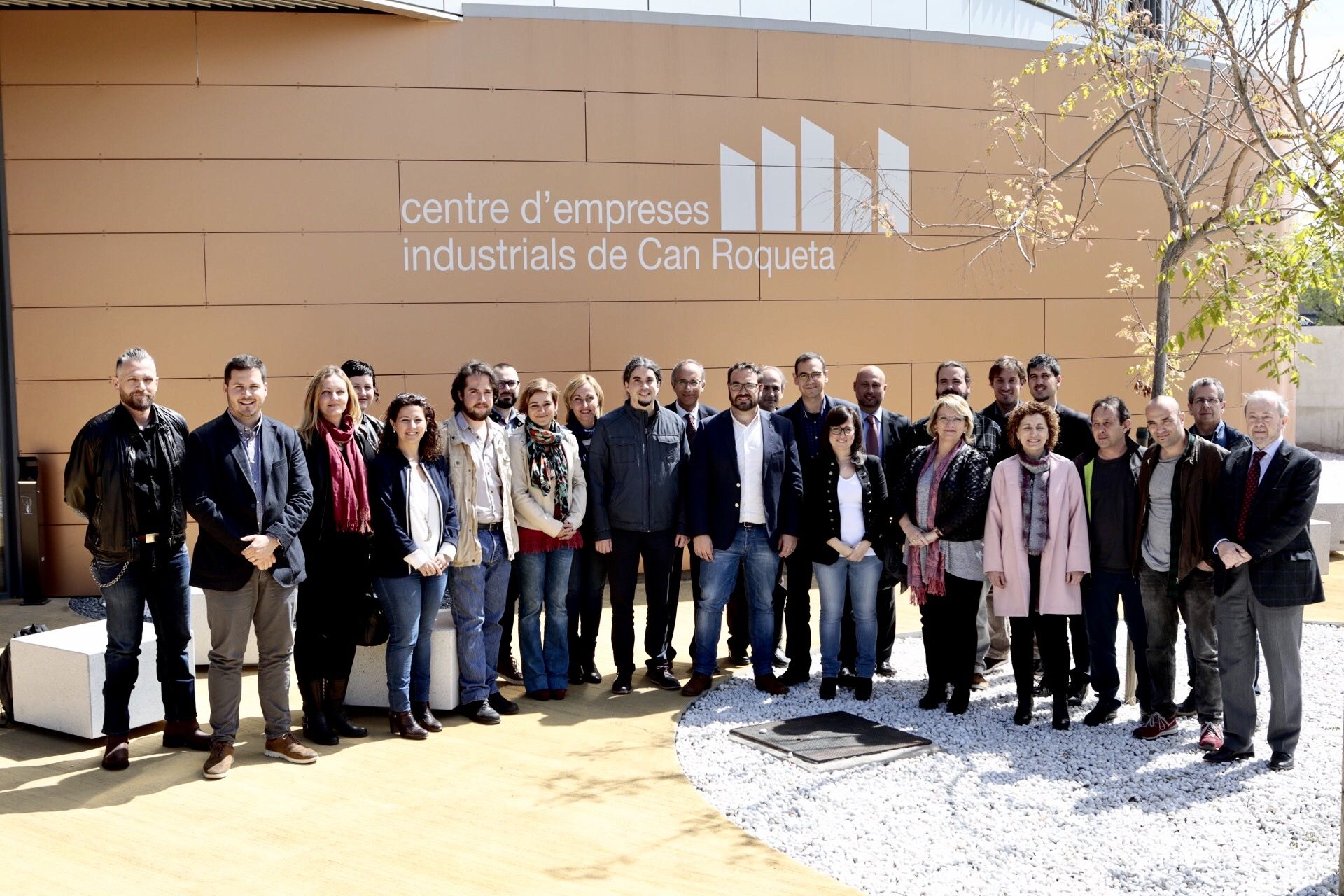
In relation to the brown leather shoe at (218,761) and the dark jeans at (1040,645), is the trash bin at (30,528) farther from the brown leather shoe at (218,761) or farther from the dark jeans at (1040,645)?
the dark jeans at (1040,645)

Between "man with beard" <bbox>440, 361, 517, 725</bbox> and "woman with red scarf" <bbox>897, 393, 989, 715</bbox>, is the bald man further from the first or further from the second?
"man with beard" <bbox>440, 361, 517, 725</bbox>

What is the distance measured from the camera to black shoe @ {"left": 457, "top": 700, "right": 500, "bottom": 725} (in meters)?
A: 5.92

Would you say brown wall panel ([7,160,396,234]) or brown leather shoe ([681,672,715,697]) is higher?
brown wall panel ([7,160,396,234])

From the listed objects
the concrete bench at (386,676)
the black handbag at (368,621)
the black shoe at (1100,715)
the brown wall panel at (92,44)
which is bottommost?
the black shoe at (1100,715)

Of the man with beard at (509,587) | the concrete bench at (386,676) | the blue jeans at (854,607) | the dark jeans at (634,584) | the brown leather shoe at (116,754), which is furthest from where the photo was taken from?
the man with beard at (509,587)

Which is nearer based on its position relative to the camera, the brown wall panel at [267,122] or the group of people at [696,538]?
the group of people at [696,538]

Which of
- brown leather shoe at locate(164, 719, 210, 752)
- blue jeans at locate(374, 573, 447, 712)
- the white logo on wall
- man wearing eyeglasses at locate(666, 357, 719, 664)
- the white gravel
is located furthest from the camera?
the white logo on wall

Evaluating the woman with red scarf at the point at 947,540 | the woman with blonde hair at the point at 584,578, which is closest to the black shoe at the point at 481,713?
the woman with blonde hair at the point at 584,578

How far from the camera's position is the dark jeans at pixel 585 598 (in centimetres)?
654

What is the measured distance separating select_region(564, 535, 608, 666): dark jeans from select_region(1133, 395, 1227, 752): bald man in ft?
9.30

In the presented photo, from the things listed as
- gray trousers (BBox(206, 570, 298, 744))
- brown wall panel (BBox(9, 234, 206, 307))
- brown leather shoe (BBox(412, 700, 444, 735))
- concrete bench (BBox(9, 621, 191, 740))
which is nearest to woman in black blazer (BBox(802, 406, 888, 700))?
brown leather shoe (BBox(412, 700, 444, 735))

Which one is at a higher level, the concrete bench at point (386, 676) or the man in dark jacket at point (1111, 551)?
the man in dark jacket at point (1111, 551)

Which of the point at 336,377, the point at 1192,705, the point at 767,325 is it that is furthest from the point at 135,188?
the point at 1192,705

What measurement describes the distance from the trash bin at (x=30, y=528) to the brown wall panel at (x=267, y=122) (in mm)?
2369
